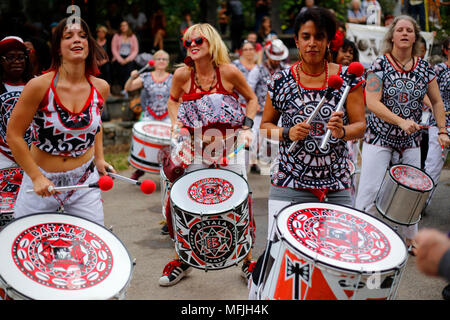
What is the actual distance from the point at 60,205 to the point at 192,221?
0.94 metres

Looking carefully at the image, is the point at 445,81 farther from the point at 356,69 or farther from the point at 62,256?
the point at 62,256

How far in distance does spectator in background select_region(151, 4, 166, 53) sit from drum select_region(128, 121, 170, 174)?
6.46 metres

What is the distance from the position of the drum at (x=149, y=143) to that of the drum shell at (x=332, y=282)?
4.27 metres

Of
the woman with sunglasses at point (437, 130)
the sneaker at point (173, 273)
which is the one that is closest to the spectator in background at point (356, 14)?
the woman with sunglasses at point (437, 130)

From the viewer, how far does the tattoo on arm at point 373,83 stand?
4.41 metres

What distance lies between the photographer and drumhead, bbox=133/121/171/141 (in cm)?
664

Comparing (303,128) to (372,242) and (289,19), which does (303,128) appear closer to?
(372,242)

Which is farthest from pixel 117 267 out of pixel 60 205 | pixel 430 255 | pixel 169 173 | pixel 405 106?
pixel 405 106

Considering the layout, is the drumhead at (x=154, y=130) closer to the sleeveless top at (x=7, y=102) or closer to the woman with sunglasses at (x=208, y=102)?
the woman with sunglasses at (x=208, y=102)

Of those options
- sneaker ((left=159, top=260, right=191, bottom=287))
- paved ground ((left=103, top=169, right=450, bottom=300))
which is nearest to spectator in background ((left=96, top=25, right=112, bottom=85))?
paved ground ((left=103, top=169, right=450, bottom=300))

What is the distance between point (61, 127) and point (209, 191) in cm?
123

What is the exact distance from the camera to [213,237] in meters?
3.68

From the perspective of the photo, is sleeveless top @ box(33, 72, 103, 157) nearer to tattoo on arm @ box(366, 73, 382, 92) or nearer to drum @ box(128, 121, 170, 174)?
tattoo on arm @ box(366, 73, 382, 92)

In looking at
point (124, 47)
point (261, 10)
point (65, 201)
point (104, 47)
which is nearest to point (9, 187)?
point (65, 201)
